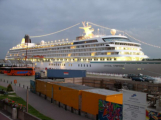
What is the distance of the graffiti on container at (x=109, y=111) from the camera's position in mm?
7359

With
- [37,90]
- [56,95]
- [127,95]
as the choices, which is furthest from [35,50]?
[127,95]

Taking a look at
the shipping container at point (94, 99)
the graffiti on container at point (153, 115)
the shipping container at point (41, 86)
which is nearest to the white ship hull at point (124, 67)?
the shipping container at point (41, 86)

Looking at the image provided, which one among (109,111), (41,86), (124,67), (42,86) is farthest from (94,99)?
(124,67)

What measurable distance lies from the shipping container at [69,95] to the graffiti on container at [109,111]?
2244 mm

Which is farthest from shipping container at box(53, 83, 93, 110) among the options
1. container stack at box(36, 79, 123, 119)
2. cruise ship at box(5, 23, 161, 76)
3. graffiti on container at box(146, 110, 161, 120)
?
cruise ship at box(5, 23, 161, 76)

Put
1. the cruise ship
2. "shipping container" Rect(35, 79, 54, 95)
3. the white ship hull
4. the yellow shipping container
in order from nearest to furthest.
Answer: the yellow shipping container → "shipping container" Rect(35, 79, 54, 95) → the white ship hull → the cruise ship

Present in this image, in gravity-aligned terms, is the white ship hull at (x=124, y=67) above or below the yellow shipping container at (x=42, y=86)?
above

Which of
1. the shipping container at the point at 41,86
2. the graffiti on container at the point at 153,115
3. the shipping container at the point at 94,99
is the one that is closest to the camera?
the graffiti on container at the point at 153,115

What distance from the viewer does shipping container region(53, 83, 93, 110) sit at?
10.4 metres

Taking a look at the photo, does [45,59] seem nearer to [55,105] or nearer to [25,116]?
[55,105]

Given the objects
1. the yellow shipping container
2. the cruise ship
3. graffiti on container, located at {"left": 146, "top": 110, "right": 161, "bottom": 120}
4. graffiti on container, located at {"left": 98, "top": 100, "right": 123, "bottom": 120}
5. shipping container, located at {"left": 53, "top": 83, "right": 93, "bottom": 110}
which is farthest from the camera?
the cruise ship

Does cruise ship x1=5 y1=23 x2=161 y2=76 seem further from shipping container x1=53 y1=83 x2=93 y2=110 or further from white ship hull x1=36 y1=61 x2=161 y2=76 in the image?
shipping container x1=53 y1=83 x2=93 y2=110

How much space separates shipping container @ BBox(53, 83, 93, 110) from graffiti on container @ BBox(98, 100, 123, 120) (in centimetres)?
224

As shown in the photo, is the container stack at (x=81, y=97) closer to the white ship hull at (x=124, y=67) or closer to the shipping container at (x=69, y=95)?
the shipping container at (x=69, y=95)
